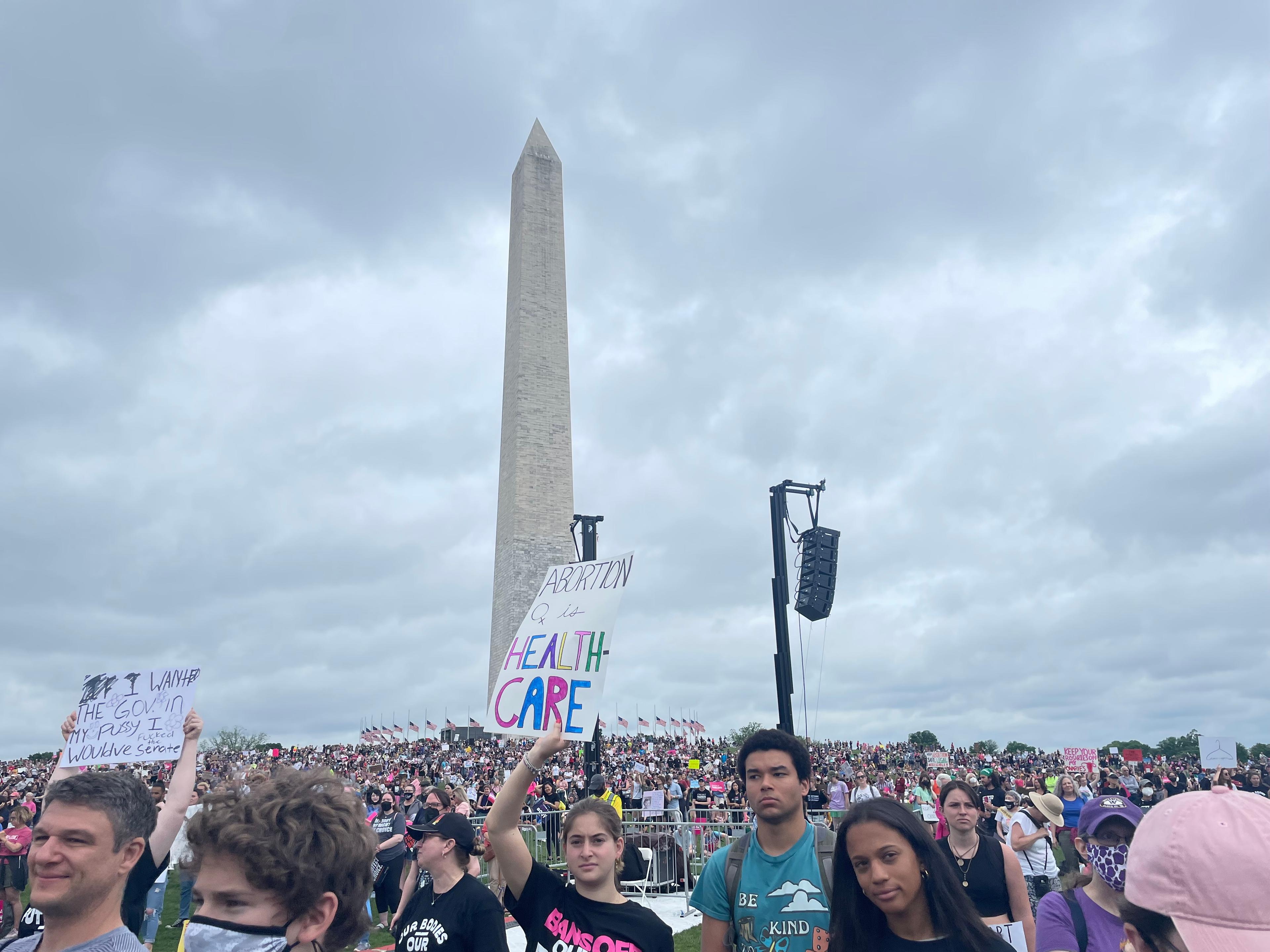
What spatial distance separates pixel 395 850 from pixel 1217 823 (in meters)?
7.42

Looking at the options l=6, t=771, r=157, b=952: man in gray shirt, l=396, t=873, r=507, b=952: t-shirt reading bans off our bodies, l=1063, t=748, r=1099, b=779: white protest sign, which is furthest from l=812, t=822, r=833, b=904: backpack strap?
l=1063, t=748, r=1099, b=779: white protest sign

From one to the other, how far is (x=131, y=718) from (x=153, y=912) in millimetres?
4961

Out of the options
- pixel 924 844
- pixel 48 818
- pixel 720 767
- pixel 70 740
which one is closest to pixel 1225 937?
pixel 924 844

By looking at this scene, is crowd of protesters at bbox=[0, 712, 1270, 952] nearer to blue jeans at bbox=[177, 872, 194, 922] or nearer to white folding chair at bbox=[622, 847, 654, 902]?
white folding chair at bbox=[622, 847, 654, 902]

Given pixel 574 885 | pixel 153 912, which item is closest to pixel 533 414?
pixel 153 912

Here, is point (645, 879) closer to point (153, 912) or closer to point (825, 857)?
point (153, 912)

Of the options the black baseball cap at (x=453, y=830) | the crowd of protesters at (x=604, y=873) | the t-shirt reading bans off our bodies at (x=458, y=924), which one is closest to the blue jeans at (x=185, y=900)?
the crowd of protesters at (x=604, y=873)

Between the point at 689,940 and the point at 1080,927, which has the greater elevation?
the point at 1080,927

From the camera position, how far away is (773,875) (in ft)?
11.3

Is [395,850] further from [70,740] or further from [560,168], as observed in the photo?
[560,168]

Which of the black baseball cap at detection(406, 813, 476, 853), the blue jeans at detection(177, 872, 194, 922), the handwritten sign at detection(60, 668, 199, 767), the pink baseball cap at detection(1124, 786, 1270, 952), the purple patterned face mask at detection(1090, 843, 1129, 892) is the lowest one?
the blue jeans at detection(177, 872, 194, 922)

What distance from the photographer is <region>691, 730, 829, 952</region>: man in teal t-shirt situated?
3.31 m

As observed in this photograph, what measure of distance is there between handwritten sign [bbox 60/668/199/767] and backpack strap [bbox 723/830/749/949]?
3.43m

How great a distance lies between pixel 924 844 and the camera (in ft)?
9.62
